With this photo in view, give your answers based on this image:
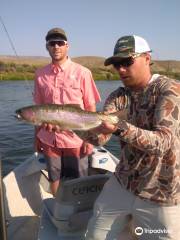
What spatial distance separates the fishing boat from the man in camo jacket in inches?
15.6

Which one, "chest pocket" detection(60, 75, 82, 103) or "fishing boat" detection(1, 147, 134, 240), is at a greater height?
"chest pocket" detection(60, 75, 82, 103)

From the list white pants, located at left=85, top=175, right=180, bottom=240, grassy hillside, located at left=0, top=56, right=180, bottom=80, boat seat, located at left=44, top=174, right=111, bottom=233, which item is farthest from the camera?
grassy hillside, located at left=0, top=56, right=180, bottom=80

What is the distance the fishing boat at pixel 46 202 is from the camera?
11.9 ft

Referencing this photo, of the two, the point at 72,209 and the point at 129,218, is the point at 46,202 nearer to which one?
the point at 72,209

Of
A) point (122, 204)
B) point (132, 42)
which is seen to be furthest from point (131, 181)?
point (132, 42)

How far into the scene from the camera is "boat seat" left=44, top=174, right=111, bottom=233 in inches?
142

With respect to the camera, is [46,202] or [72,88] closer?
[46,202]

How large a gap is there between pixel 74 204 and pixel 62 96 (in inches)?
56.1

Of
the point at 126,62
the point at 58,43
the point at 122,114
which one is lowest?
the point at 122,114

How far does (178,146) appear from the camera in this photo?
9.12ft

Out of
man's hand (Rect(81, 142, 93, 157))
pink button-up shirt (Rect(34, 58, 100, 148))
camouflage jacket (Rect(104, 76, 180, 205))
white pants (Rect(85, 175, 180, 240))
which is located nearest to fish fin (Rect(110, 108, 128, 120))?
camouflage jacket (Rect(104, 76, 180, 205))

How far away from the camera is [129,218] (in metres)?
3.14

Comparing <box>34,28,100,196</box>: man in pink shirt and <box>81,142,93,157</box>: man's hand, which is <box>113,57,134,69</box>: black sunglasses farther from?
<box>81,142,93,157</box>: man's hand

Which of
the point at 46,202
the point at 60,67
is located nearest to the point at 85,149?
the point at 46,202
